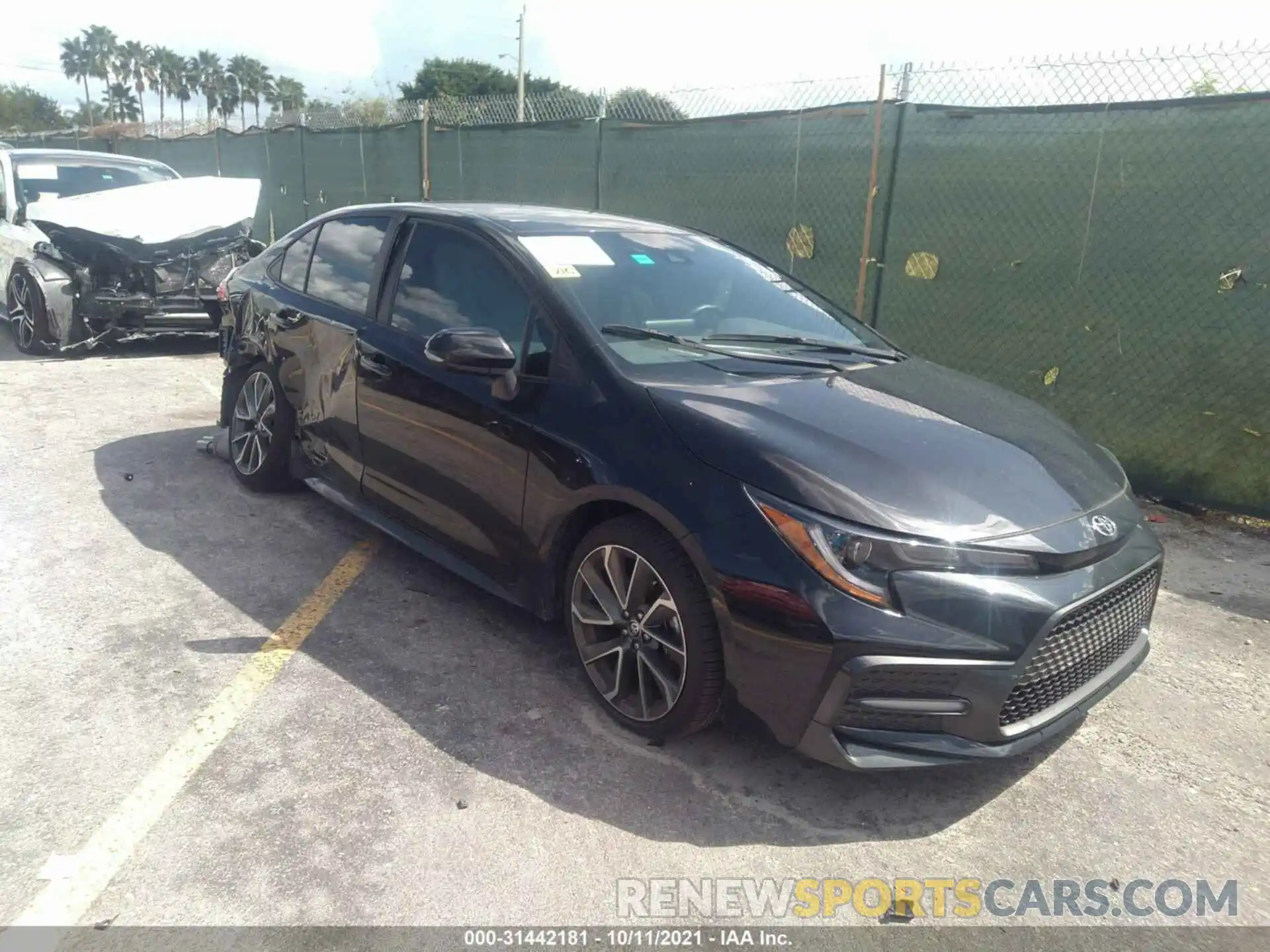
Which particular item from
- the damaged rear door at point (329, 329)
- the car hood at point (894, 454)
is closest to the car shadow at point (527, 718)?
the damaged rear door at point (329, 329)

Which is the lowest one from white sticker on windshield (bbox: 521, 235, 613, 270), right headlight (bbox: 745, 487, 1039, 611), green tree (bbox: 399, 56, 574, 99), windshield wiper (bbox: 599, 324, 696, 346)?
right headlight (bbox: 745, 487, 1039, 611)

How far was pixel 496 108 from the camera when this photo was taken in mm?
10117

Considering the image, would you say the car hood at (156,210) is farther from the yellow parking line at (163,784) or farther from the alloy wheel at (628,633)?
the alloy wheel at (628,633)

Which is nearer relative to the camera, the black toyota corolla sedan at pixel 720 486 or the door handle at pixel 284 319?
the black toyota corolla sedan at pixel 720 486

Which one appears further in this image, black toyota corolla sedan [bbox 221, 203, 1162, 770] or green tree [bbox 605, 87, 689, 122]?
green tree [bbox 605, 87, 689, 122]

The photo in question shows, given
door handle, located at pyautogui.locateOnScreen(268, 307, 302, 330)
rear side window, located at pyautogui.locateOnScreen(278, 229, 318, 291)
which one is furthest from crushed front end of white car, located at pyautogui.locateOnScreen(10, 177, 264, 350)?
door handle, located at pyautogui.locateOnScreen(268, 307, 302, 330)

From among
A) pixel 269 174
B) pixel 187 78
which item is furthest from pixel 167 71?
pixel 269 174

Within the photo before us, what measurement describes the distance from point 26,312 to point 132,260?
134 centimetres

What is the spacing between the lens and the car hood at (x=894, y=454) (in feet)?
8.61

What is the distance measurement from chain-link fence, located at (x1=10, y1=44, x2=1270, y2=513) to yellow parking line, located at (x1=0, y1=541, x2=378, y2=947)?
4792 mm

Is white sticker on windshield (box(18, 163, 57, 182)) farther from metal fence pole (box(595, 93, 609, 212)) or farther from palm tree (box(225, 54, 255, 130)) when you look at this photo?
palm tree (box(225, 54, 255, 130))

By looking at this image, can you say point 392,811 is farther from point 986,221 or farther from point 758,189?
point 758,189

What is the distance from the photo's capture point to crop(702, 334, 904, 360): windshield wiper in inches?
142

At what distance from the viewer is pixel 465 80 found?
2719 inches
